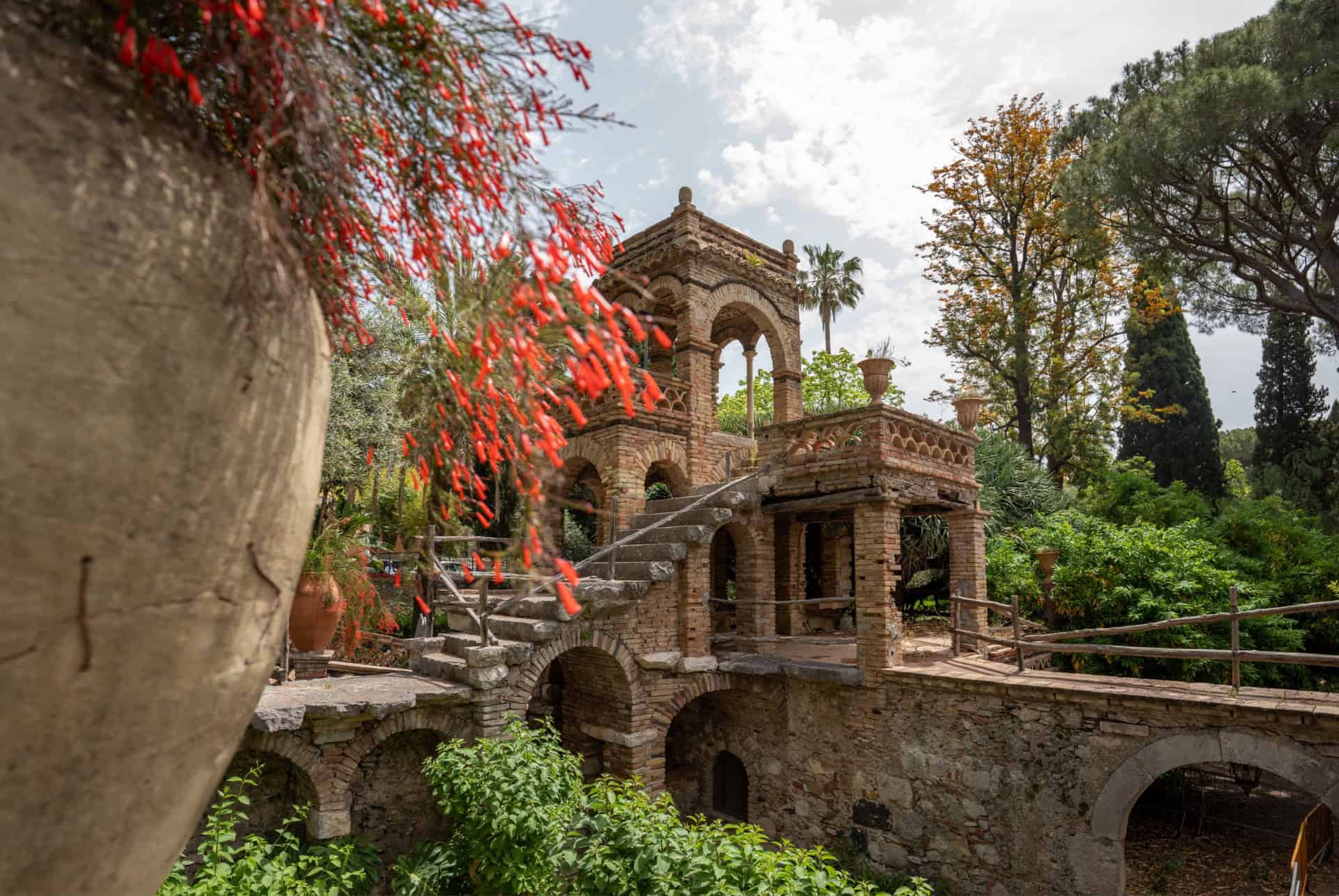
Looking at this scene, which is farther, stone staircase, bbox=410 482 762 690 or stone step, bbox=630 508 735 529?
stone step, bbox=630 508 735 529

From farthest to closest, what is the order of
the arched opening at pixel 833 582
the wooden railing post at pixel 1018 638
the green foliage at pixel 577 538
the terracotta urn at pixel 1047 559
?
the green foliage at pixel 577 538 → the arched opening at pixel 833 582 → the terracotta urn at pixel 1047 559 → the wooden railing post at pixel 1018 638

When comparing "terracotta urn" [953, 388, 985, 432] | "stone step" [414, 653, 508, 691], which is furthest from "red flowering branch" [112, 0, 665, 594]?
"terracotta urn" [953, 388, 985, 432]

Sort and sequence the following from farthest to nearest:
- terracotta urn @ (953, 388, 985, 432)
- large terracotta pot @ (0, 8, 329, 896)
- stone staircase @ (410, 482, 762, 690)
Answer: terracotta urn @ (953, 388, 985, 432), stone staircase @ (410, 482, 762, 690), large terracotta pot @ (0, 8, 329, 896)

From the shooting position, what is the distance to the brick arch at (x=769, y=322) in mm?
14805

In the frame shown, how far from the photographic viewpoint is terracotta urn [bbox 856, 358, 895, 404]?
1110 cm

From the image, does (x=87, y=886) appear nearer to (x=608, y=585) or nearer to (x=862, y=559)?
(x=608, y=585)

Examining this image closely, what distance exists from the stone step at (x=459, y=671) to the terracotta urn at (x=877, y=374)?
635 centimetres

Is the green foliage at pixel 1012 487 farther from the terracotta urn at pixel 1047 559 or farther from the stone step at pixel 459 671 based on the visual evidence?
the stone step at pixel 459 671

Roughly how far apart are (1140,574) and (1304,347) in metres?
15.9

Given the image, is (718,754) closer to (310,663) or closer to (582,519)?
(310,663)

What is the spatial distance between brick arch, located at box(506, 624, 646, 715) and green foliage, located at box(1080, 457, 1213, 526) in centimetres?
1046

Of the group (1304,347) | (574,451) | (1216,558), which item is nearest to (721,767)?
(574,451)

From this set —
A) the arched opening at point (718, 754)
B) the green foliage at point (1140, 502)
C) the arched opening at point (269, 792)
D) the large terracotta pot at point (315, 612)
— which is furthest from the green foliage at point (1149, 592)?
the arched opening at point (269, 792)

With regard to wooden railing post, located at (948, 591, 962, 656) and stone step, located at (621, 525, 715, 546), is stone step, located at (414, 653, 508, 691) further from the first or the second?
wooden railing post, located at (948, 591, 962, 656)
